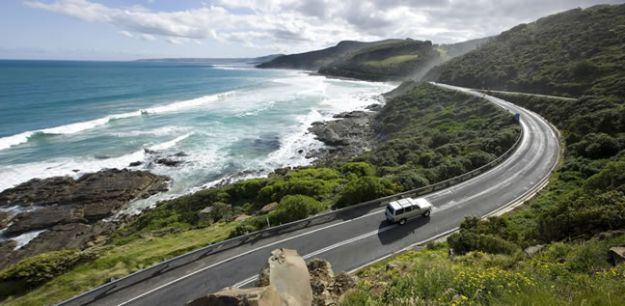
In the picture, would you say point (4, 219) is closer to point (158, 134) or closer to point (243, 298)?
point (158, 134)

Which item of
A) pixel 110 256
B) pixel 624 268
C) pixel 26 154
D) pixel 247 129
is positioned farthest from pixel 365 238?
pixel 26 154

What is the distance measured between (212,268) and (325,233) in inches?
238

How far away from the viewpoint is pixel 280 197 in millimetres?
24625

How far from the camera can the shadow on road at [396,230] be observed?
1669 cm

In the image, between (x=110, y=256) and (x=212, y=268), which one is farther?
(x=110, y=256)

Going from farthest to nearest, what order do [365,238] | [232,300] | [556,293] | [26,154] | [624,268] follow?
[26,154]
[365,238]
[624,268]
[232,300]
[556,293]

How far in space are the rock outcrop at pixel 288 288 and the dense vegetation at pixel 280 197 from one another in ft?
25.5

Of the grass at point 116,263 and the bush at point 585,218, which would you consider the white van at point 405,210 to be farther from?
the grass at point 116,263

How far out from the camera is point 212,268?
14.4 m

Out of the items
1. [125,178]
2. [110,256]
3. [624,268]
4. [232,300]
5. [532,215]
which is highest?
[624,268]

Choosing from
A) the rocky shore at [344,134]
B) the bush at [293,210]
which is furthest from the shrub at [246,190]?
A: the rocky shore at [344,134]

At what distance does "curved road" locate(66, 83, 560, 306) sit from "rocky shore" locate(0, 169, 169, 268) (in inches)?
615

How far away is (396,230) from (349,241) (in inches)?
115

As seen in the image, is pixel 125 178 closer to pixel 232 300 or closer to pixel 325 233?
pixel 325 233
